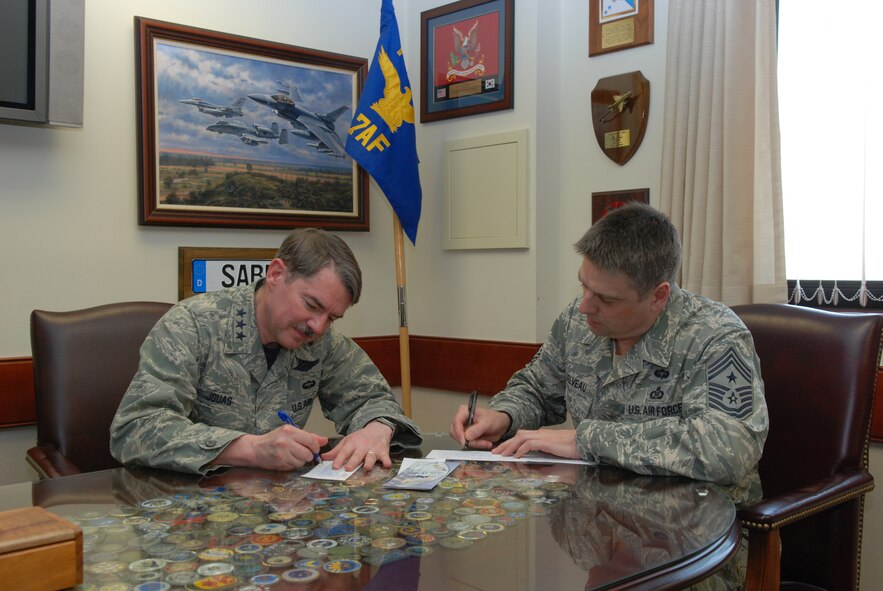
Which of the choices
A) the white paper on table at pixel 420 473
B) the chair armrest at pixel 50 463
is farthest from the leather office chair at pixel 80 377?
the white paper on table at pixel 420 473

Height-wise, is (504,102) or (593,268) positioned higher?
(504,102)

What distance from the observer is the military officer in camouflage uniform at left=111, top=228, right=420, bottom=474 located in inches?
76.7

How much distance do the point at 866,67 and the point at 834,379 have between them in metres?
1.19

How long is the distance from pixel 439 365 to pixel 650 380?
2.01m

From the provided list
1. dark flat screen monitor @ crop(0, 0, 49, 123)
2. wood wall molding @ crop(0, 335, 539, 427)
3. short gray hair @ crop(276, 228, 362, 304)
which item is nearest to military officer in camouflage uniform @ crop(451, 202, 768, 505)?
short gray hair @ crop(276, 228, 362, 304)

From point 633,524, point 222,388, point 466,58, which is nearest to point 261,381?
point 222,388

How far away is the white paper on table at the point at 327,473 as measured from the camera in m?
1.88

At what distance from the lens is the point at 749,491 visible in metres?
2.14

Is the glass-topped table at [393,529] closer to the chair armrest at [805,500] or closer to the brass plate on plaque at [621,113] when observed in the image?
the chair armrest at [805,500]

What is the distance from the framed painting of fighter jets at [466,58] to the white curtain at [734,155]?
909 mm

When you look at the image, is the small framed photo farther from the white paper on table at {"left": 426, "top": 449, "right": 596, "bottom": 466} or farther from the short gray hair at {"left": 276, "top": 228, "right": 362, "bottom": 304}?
the white paper on table at {"left": 426, "top": 449, "right": 596, "bottom": 466}

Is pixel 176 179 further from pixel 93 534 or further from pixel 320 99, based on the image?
pixel 93 534

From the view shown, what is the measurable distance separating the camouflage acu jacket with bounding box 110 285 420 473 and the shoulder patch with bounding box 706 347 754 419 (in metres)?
0.80

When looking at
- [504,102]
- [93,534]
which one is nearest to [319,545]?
[93,534]
